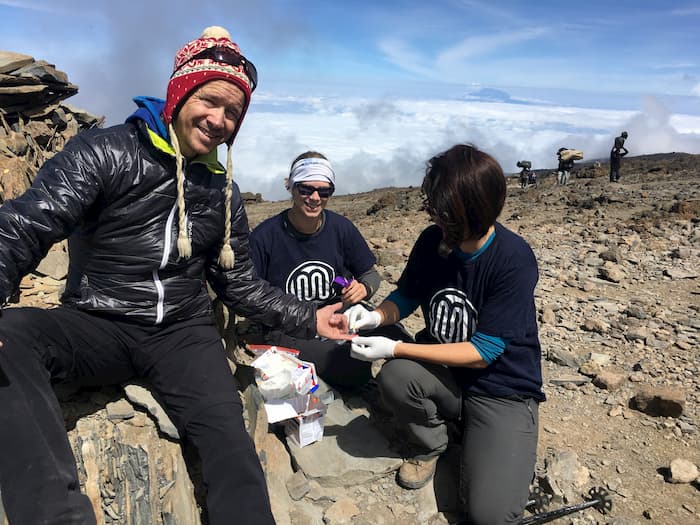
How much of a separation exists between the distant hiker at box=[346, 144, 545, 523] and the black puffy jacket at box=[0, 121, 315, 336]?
46.7 inches

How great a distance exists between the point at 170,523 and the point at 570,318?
4.82m

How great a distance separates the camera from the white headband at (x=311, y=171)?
404 centimetres

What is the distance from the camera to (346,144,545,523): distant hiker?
294 centimetres

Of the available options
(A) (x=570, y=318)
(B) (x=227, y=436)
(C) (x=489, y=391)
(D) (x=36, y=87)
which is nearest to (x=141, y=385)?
(B) (x=227, y=436)

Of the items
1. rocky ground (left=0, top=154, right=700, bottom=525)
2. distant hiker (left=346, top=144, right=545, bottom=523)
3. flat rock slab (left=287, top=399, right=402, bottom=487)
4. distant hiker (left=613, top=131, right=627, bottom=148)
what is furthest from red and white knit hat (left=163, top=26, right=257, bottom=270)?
distant hiker (left=613, top=131, right=627, bottom=148)

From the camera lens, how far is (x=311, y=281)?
13.8ft

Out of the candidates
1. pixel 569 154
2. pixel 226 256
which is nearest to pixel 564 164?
pixel 569 154

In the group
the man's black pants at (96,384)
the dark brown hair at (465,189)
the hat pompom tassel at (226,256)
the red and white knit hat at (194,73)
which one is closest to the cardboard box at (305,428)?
the man's black pants at (96,384)

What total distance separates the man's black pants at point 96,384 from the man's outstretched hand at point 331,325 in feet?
2.49

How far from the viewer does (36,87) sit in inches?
294

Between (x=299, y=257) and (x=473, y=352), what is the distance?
1654mm

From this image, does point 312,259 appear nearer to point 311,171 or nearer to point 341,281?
point 341,281

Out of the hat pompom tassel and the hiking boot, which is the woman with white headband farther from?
the hat pompom tassel

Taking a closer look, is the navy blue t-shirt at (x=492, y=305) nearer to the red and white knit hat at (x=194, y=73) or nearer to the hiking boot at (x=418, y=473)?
the hiking boot at (x=418, y=473)
